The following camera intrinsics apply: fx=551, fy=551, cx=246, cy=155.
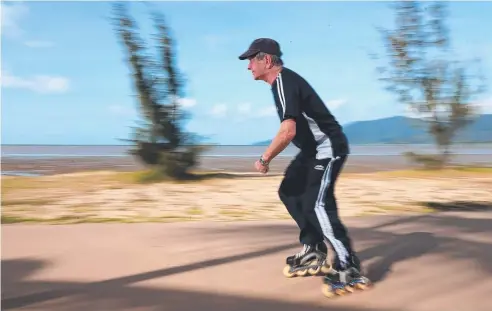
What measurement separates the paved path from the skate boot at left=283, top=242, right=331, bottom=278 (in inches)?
3.6

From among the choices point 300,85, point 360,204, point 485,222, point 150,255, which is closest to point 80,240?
point 150,255

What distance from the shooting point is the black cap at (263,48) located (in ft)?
12.4

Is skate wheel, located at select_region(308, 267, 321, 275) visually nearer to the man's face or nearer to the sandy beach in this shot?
the man's face

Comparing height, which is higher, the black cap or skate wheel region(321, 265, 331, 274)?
the black cap

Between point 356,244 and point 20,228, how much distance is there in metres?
3.56

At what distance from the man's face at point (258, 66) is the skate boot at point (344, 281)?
4.58ft

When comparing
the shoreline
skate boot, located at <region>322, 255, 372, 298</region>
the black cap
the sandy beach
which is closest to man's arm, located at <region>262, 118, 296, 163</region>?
the black cap

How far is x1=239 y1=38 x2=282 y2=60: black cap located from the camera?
3778 mm

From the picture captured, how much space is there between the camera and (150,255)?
4676mm

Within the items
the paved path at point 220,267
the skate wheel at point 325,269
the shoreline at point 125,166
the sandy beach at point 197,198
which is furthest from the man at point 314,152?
the shoreline at point 125,166

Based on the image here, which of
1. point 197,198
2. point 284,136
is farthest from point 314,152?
point 197,198

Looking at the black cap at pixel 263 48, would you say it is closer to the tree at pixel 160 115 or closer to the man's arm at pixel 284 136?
the man's arm at pixel 284 136

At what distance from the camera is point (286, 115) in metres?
3.53

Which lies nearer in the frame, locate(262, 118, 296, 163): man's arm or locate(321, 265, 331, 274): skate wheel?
locate(262, 118, 296, 163): man's arm
